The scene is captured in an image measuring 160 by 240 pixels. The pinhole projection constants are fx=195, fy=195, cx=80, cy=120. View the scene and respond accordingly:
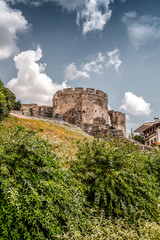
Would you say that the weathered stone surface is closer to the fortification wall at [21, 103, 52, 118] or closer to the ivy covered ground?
the fortification wall at [21, 103, 52, 118]

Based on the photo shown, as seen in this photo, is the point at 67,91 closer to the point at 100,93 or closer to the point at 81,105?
the point at 81,105

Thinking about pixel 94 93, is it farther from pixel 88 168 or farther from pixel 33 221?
pixel 33 221

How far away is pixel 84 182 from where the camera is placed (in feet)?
15.8

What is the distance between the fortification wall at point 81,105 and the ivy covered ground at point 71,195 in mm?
27260

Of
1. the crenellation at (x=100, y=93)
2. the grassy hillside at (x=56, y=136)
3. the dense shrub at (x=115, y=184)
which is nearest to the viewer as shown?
the dense shrub at (x=115, y=184)

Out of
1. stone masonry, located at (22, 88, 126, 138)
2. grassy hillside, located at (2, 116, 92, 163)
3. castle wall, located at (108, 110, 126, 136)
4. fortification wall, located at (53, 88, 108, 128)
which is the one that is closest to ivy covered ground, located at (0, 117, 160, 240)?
grassy hillside, located at (2, 116, 92, 163)

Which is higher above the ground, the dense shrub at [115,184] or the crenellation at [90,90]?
the crenellation at [90,90]

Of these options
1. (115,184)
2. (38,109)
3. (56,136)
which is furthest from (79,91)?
(115,184)

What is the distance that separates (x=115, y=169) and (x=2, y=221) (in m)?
3.01

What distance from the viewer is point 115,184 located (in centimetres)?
465

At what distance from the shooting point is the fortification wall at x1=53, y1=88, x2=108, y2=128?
3334 centimetres

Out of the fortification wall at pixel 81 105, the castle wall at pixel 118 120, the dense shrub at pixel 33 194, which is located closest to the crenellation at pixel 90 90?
the fortification wall at pixel 81 105

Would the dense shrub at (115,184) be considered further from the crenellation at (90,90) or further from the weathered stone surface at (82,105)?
the crenellation at (90,90)

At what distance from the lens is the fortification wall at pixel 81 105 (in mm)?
33344
